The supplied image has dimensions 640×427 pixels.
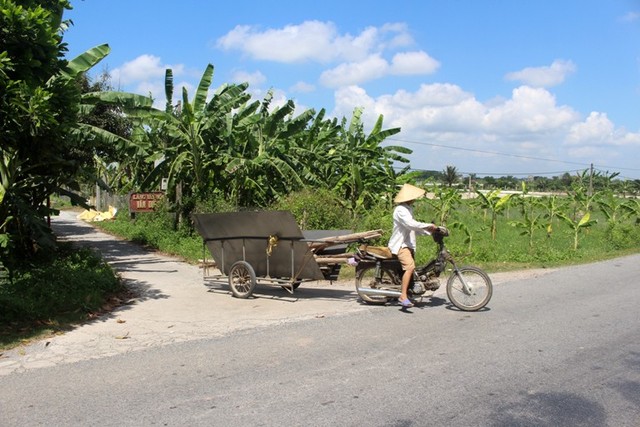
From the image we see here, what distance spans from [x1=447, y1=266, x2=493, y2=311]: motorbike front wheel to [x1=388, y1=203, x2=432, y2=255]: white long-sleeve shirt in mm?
750

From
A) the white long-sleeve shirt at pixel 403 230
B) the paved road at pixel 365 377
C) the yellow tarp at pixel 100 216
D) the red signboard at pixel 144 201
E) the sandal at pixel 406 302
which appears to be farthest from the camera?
the yellow tarp at pixel 100 216

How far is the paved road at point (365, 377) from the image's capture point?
4.22m

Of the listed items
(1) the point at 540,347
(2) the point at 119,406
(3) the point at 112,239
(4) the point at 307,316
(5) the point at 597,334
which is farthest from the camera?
(3) the point at 112,239

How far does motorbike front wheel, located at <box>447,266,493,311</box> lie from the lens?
7891 mm

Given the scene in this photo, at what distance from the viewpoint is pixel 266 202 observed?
17.8 metres

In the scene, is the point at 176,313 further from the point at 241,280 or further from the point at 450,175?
the point at 450,175

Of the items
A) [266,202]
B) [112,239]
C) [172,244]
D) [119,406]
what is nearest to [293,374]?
[119,406]

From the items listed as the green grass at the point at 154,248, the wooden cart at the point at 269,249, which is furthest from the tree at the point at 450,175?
the wooden cart at the point at 269,249

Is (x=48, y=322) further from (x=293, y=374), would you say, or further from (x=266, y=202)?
Answer: (x=266, y=202)

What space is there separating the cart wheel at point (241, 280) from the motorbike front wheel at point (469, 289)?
10.1 ft

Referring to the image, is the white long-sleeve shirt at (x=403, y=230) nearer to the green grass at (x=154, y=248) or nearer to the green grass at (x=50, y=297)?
the green grass at (x=154, y=248)

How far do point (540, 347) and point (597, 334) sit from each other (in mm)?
1090

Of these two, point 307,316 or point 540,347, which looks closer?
→ point 540,347

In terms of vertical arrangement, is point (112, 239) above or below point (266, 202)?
below
